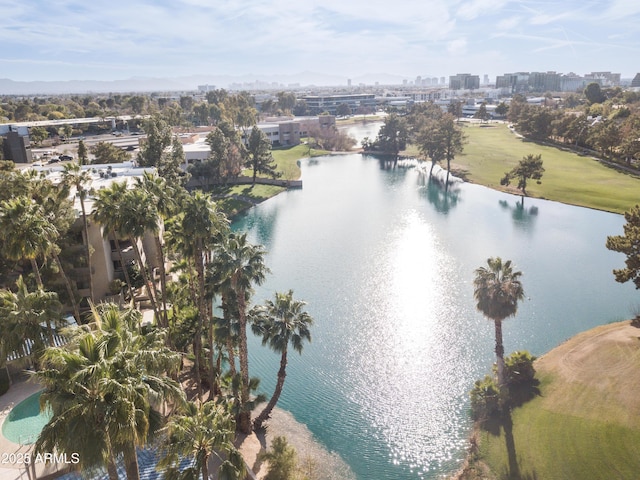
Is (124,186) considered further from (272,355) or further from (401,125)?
(401,125)

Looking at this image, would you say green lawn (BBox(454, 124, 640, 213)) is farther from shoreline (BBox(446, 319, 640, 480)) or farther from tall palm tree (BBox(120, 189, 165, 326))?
tall palm tree (BBox(120, 189, 165, 326))

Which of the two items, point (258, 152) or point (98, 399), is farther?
point (258, 152)

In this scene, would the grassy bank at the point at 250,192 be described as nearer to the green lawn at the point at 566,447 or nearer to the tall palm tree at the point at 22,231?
the tall palm tree at the point at 22,231

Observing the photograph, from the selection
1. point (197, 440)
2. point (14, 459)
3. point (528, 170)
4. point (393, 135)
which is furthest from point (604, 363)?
point (393, 135)

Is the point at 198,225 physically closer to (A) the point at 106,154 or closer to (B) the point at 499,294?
(B) the point at 499,294

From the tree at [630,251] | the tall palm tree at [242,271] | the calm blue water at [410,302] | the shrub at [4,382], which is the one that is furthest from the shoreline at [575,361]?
the shrub at [4,382]

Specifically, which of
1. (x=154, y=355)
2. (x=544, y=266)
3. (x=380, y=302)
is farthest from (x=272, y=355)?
(x=544, y=266)
